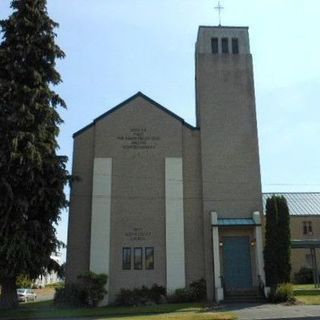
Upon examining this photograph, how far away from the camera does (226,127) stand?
110 feet

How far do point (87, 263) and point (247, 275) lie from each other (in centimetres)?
967

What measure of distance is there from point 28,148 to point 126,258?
921 cm

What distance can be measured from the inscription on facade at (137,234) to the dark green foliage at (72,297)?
4319 mm

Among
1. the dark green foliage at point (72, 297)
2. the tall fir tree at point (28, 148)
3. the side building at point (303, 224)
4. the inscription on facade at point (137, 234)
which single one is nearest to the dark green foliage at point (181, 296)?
the inscription on facade at point (137, 234)

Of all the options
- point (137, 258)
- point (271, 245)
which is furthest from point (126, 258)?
point (271, 245)

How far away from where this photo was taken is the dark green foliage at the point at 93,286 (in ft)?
95.8

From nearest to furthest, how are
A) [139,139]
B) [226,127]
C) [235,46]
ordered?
[139,139], [226,127], [235,46]

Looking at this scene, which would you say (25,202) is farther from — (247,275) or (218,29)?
(218,29)

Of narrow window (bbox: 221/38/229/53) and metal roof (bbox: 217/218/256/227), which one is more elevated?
narrow window (bbox: 221/38/229/53)

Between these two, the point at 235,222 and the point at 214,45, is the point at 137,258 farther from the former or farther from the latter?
the point at 214,45

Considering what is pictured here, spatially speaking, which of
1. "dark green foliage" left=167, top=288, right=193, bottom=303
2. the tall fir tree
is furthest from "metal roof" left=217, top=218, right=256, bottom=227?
the tall fir tree

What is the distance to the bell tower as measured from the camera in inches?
1262

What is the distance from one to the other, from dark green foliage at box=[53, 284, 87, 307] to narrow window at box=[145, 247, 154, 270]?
4.15 metres

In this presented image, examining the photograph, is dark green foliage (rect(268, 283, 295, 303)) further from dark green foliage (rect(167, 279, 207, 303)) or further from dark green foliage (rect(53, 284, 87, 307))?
dark green foliage (rect(53, 284, 87, 307))
